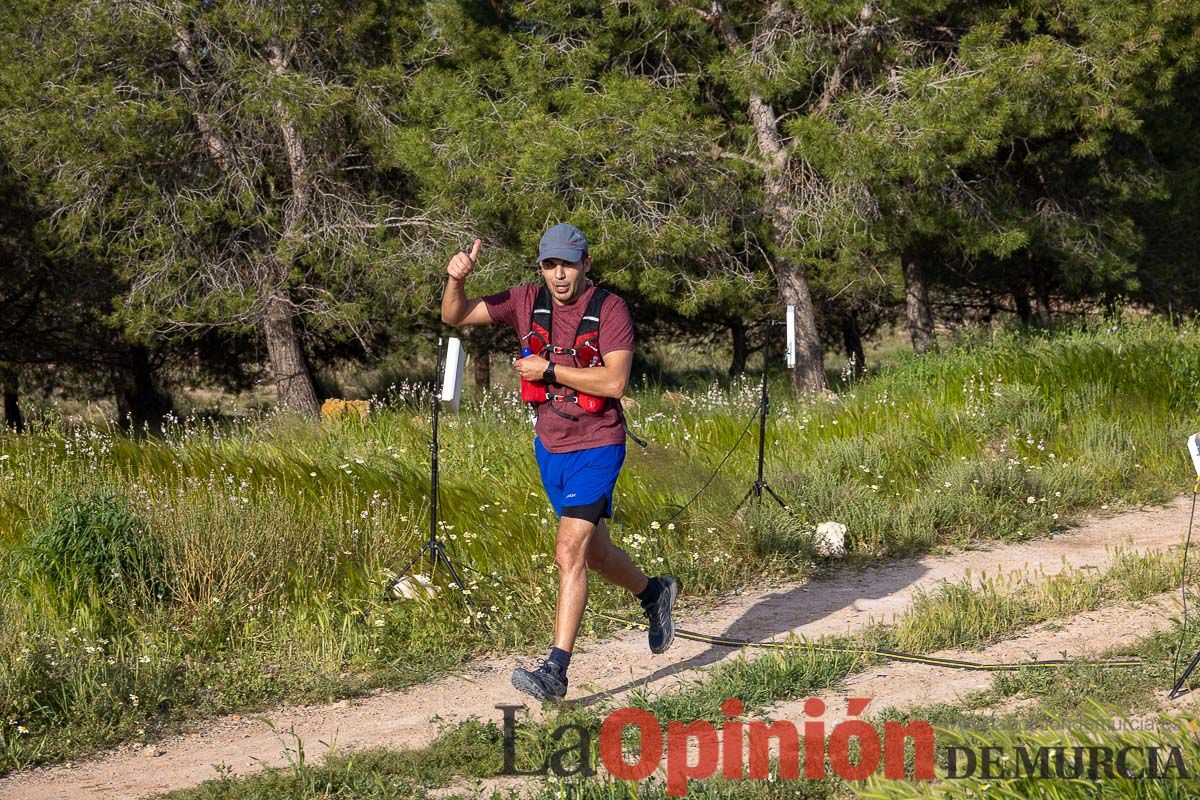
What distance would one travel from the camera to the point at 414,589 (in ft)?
22.0

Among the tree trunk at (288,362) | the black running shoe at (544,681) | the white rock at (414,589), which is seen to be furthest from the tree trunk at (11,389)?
the black running shoe at (544,681)

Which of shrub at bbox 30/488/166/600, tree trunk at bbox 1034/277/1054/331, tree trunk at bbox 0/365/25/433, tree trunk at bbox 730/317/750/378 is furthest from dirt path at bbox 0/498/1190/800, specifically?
tree trunk at bbox 0/365/25/433

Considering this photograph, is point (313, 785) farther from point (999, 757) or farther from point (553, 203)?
point (553, 203)

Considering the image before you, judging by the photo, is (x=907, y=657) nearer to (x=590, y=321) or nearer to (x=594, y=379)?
(x=594, y=379)

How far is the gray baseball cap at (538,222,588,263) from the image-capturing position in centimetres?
537

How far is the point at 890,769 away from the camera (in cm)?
424

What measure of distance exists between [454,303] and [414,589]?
1793 millimetres

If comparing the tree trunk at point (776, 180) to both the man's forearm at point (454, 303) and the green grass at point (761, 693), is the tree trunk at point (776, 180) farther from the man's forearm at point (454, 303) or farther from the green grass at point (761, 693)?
the man's forearm at point (454, 303)

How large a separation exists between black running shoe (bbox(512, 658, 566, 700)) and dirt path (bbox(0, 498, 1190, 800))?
248mm

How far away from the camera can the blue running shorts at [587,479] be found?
5.43 m

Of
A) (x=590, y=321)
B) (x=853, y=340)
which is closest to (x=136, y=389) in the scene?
(x=853, y=340)

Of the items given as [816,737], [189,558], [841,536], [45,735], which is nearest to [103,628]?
[189,558]

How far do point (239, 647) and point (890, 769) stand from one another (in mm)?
3385

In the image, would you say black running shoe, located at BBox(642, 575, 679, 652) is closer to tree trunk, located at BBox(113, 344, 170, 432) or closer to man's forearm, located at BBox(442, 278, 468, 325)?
man's forearm, located at BBox(442, 278, 468, 325)
